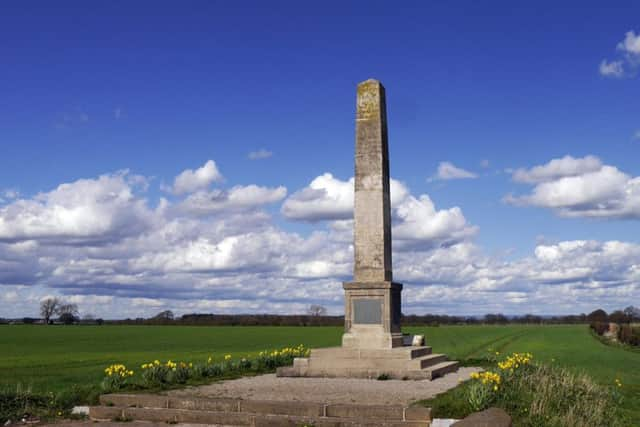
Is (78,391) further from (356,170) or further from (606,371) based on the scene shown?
(606,371)

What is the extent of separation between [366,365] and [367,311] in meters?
1.74

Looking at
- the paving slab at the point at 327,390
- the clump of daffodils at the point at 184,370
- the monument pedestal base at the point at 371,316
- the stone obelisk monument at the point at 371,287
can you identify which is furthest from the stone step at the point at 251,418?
the monument pedestal base at the point at 371,316

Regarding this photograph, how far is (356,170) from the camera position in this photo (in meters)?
22.0

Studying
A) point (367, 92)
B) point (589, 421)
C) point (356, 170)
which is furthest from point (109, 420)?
point (367, 92)

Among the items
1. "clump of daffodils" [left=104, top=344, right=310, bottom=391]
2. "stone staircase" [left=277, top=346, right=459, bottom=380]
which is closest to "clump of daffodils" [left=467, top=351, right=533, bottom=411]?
"stone staircase" [left=277, top=346, right=459, bottom=380]

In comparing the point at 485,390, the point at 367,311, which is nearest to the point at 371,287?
the point at 367,311

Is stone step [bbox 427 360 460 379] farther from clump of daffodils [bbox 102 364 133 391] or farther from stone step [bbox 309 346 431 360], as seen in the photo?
clump of daffodils [bbox 102 364 133 391]

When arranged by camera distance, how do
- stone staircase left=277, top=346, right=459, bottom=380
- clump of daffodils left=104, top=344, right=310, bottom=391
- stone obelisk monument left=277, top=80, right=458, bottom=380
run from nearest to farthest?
clump of daffodils left=104, top=344, right=310, bottom=391 < stone staircase left=277, top=346, right=459, bottom=380 < stone obelisk monument left=277, top=80, right=458, bottom=380

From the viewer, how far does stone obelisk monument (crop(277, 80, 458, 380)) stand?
20391 millimetres

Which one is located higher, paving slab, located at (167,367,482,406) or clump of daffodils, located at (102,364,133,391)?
clump of daffodils, located at (102,364,133,391)

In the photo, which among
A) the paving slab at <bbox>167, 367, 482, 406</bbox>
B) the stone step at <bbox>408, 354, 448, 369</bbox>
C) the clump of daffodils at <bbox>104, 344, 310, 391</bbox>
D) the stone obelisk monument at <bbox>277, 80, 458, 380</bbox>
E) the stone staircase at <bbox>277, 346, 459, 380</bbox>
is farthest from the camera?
the stone obelisk monument at <bbox>277, 80, 458, 380</bbox>

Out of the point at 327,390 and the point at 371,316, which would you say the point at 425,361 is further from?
the point at 327,390

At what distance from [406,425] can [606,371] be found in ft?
72.1

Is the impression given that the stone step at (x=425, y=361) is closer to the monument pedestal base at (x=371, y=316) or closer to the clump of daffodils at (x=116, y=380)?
the monument pedestal base at (x=371, y=316)
